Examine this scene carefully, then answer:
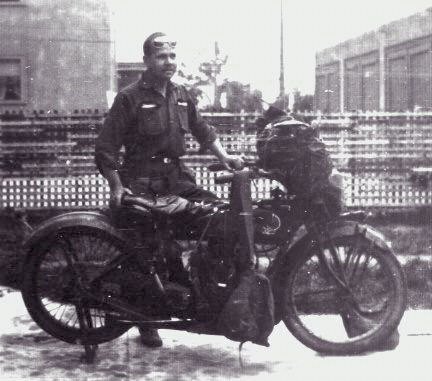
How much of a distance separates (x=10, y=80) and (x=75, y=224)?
1796 centimetres

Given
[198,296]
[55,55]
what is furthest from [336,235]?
[55,55]

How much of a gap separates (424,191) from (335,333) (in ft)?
26.5

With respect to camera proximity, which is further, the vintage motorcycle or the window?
the window

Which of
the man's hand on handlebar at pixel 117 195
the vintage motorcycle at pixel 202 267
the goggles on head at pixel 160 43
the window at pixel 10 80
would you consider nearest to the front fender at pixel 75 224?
the vintage motorcycle at pixel 202 267

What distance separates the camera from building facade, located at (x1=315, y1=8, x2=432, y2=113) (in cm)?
1900

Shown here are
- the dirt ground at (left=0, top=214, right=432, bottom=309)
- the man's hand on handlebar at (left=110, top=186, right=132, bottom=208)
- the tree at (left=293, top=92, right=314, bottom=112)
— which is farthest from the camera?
the tree at (left=293, top=92, right=314, bottom=112)

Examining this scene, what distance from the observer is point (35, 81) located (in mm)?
21500

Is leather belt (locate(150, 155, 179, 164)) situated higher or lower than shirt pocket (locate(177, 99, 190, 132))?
lower

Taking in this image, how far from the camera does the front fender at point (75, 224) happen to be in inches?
188

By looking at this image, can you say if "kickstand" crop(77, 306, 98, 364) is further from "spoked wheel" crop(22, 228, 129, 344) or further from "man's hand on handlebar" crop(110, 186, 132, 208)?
"man's hand on handlebar" crop(110, 186, 132, 208)

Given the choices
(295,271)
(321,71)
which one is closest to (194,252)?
(295,271)

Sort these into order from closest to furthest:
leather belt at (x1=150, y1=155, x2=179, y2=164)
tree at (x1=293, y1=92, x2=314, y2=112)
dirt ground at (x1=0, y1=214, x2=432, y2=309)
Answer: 1. leather belt at (x1=150, y1=155, x2=179, y2=164)
2. dirt ground at (x1=0, y1=214, x2=432, y2=309)
3. tree at (x1=293, y1=92, x2=314, y2=112)

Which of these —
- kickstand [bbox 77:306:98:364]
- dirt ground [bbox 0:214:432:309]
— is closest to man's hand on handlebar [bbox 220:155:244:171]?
kickstand [bbox 77:306:98:364]

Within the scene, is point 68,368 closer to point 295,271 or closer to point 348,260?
point 295,271
